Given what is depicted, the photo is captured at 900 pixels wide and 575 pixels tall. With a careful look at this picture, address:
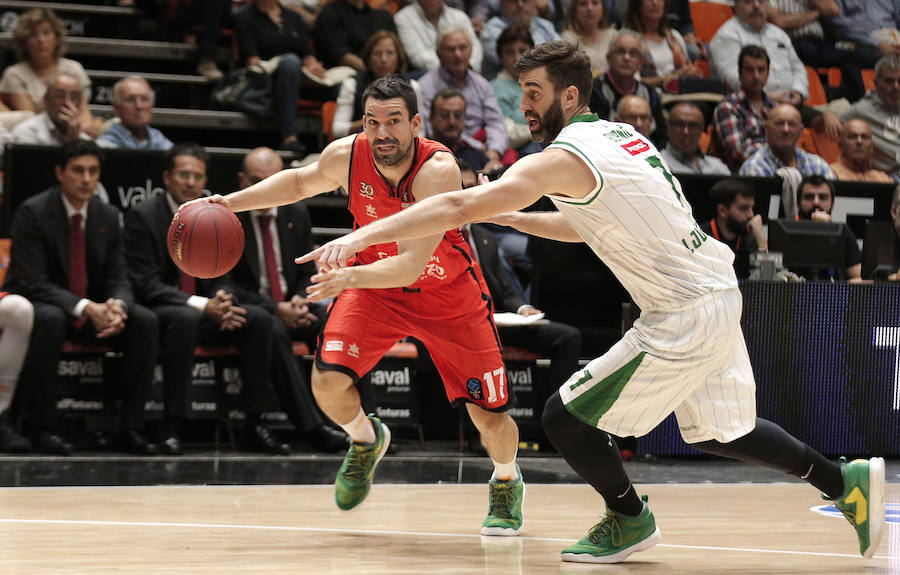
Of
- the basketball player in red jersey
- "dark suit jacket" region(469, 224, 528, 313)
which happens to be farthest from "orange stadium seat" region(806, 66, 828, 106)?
the basketball player in red jersey

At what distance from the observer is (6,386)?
663 centimetres

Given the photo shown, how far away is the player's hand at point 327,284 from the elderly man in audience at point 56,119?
15.1ft

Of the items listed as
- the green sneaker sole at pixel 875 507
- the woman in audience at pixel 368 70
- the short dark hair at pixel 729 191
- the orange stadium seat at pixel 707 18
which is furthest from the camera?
the orange stadium seat at pixel 707 18

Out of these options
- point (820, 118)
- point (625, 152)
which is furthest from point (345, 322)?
point (820, 118)

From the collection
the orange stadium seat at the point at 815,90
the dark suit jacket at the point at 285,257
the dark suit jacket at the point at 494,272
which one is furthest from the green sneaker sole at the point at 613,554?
the orange stadium seat at the point at 815,90

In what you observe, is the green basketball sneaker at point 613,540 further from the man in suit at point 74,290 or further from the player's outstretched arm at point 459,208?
the man in suit at point 74,290

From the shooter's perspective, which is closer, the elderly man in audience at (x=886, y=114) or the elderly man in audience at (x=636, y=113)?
the elderly man in audience at (x=636, y=113)

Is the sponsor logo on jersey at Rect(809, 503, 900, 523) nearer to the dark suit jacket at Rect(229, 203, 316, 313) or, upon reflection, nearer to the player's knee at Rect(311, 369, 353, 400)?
the player's knee at Rect(311, 369, 353, 400)

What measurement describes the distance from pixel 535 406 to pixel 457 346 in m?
2.87

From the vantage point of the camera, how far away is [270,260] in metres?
7.47

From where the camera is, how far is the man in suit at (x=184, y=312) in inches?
271

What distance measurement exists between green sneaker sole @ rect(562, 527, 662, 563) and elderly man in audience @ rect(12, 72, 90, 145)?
4.89 meters

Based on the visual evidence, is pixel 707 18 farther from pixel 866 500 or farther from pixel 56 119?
pixel 866 500

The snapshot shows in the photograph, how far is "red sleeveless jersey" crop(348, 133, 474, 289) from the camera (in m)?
4.65
